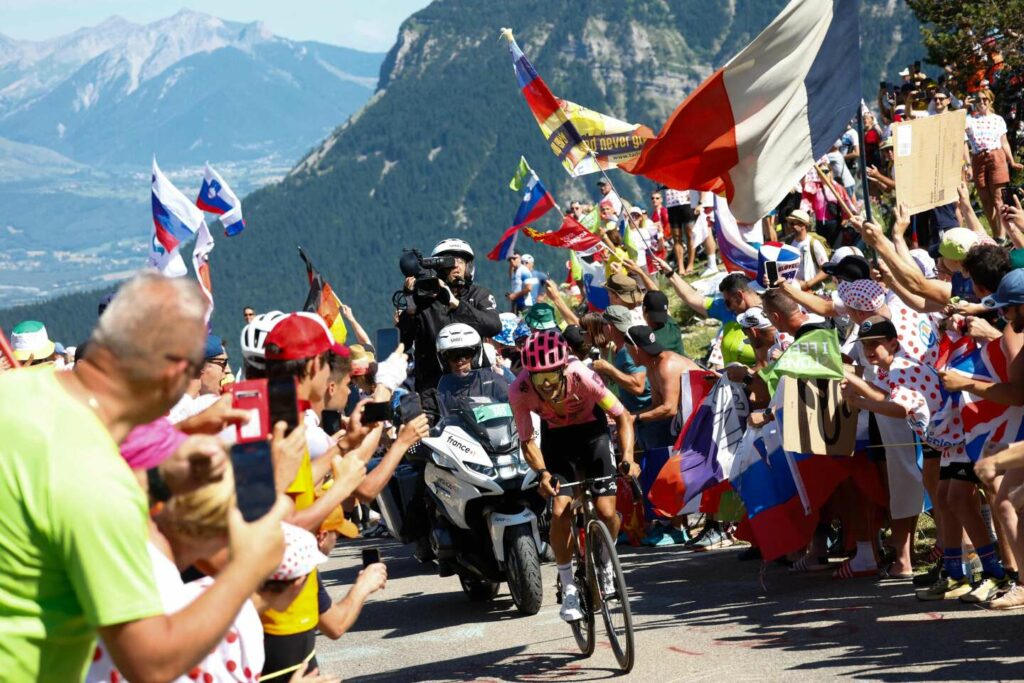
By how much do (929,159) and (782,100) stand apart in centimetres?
111

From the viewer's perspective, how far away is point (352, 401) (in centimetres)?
1314

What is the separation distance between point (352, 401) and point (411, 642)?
443 cm

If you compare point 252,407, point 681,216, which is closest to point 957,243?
point 252,407

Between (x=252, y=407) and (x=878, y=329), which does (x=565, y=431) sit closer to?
(x=878, y=329)

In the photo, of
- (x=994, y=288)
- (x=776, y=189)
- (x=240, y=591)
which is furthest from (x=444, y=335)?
(x=240, y=591)

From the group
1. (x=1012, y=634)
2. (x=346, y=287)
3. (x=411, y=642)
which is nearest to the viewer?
(x=1012, y=634)

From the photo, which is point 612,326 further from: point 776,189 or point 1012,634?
point 1012,634

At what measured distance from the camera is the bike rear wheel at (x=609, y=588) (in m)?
7.29

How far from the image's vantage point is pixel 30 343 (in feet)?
36.0

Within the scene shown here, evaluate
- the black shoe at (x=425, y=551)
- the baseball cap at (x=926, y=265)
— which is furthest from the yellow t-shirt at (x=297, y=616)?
the baseball cap at (x=926, y=265)

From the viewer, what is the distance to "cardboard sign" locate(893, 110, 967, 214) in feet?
27.3

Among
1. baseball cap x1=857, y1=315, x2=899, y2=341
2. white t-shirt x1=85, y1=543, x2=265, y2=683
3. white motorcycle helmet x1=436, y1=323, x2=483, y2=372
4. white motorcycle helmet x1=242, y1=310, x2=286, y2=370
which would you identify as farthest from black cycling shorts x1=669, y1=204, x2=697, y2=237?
white t-shirt x1=85, y1=543, x2=265, y2=683

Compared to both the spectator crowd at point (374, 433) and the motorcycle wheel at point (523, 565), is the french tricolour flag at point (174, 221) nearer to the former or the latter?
the spectator crowd at point (374, 433)

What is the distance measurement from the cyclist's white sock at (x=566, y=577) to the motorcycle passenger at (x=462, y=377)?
1664mm
